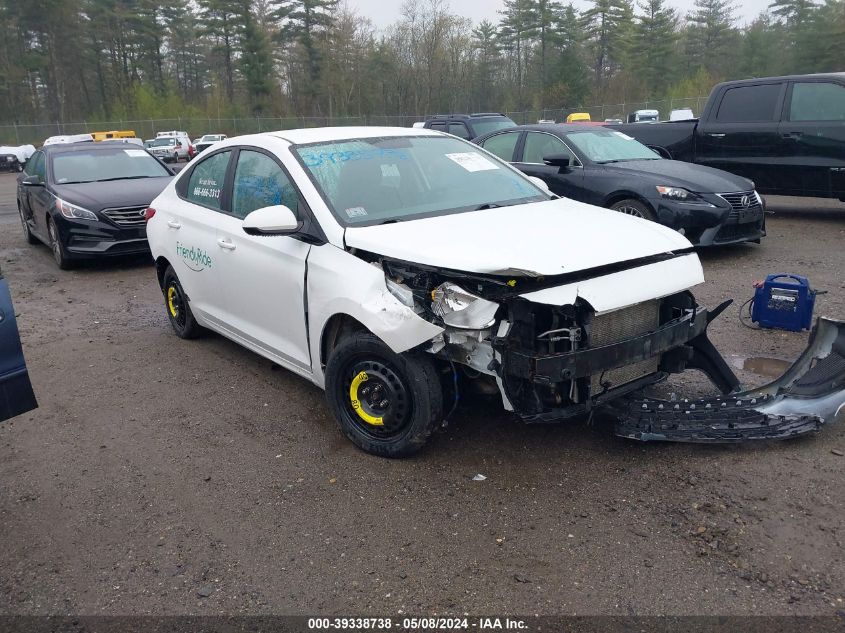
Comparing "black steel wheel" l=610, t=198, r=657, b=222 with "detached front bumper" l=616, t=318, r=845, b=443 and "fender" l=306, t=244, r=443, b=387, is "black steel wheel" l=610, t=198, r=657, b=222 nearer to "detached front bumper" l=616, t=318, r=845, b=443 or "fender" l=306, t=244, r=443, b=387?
"detached front bumper" l=616, t=318, r=845, b=443

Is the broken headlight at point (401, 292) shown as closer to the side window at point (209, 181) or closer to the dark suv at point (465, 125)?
the side window at point (209, 181)

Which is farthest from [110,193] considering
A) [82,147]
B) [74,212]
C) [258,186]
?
[258,186]

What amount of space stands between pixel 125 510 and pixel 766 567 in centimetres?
302

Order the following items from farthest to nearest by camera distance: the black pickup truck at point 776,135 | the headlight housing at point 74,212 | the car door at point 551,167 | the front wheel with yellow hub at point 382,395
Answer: the black pickup truck at point 776,135
the headlight housing at point 74,212
the car door at point 551,167
the front wheel with yellow hub at point 382,395

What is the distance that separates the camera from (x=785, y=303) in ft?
18.8

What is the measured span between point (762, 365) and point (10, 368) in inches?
187

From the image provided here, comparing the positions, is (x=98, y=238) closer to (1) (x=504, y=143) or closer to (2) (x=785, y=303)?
(1) (x=504, y=143)

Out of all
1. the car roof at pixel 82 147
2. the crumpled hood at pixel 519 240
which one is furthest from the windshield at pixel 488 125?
the crumpled hood at pixel 519 240

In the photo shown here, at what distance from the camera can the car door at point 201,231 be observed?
5.22 m

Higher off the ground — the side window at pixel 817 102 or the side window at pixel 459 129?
the side window at pixel 817 102

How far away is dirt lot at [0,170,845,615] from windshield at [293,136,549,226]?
4.38ft

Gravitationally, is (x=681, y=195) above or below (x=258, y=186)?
below

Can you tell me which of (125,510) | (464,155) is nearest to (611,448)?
(464,155)

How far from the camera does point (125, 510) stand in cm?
363
